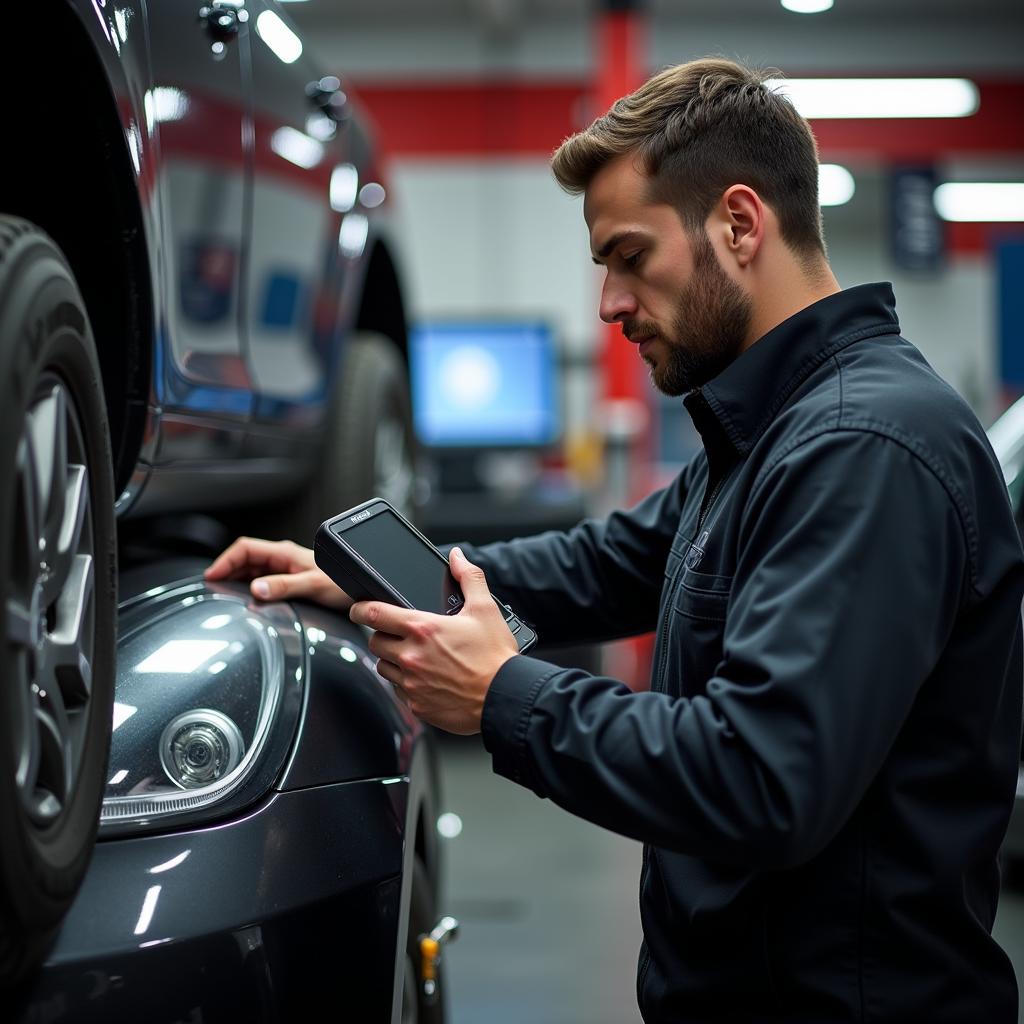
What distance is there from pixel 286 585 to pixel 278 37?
0.94 m

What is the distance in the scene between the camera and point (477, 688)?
44.8 inches

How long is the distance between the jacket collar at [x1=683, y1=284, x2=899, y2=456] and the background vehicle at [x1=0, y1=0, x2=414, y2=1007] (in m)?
0.59

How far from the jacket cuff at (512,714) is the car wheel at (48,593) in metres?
0.34

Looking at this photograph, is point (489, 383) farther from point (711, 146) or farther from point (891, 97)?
point (891, 97)

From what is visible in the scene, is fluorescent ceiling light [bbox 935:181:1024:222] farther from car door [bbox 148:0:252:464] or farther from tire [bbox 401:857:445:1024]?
tire [bbox 401:857:445:1024]

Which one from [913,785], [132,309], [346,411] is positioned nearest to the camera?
[913,785]

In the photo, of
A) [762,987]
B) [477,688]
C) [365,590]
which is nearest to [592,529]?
[365,590]

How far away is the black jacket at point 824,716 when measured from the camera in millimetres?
Result: 1018

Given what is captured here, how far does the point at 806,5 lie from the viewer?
8906mm

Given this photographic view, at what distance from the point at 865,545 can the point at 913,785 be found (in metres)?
0.24

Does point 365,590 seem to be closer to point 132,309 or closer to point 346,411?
point 132,309

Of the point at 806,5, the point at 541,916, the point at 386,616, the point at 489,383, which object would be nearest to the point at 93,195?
the point at 386,616

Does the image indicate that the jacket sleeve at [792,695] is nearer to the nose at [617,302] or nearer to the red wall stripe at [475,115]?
the nose at [617,302]

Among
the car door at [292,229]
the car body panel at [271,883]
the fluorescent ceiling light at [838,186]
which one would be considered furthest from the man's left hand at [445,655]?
the fluorescent ceiling light at [838,186]
